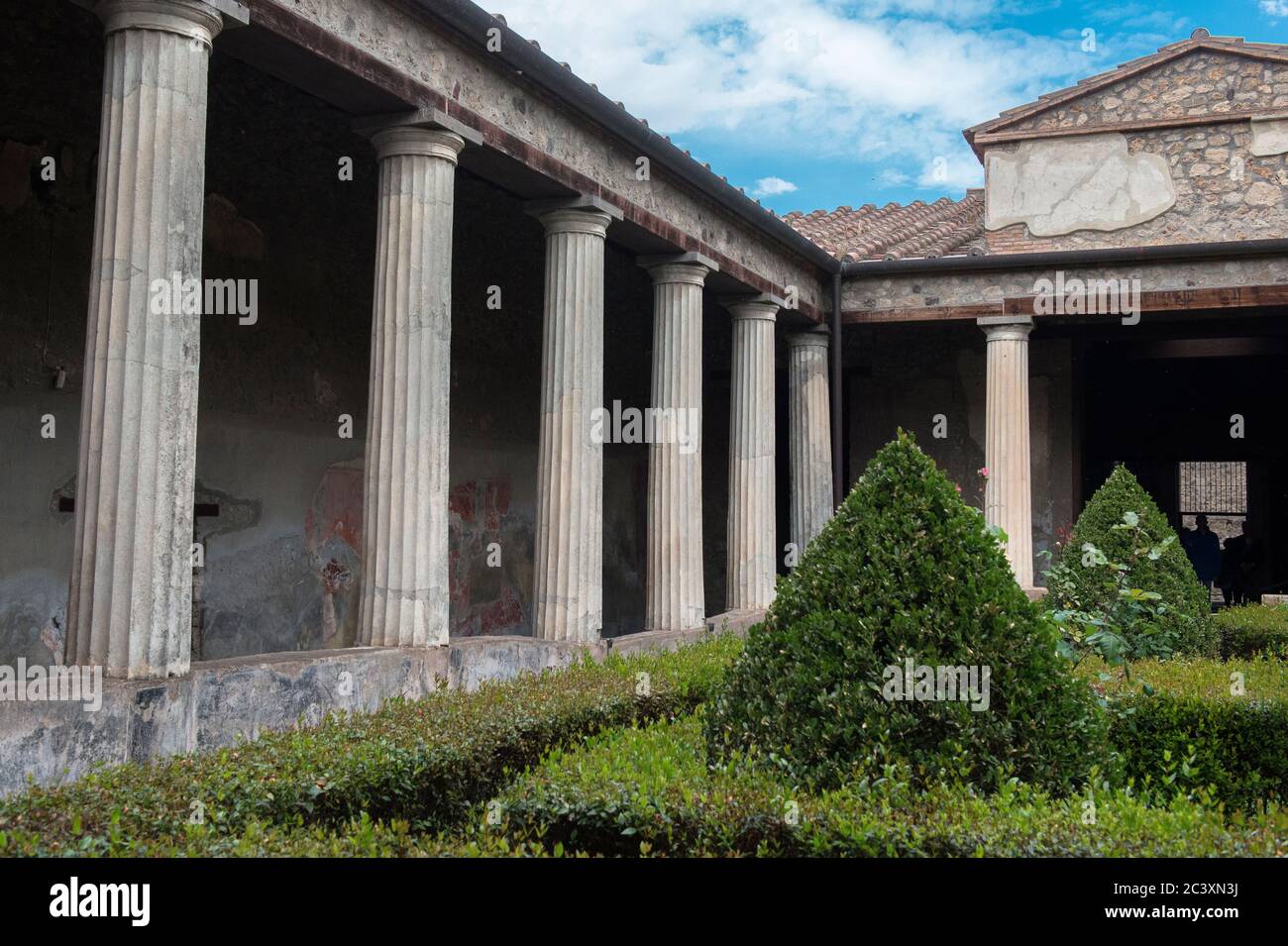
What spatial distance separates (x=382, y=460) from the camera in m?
6.40

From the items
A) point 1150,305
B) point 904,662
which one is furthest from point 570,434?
point 1150,305

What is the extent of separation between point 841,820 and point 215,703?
2.91 m

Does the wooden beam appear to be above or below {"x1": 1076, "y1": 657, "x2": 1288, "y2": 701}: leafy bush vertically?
above

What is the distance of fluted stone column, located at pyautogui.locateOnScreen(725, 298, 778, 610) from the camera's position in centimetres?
1094

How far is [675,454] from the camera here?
31.2 ft

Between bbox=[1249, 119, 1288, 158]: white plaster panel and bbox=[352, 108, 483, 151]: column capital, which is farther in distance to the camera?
bbox=[1249, 119, 1288, 158]: white plaster panel

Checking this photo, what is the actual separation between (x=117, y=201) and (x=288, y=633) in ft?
15.1

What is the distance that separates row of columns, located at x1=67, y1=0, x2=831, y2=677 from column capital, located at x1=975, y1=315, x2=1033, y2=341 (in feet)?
7.52

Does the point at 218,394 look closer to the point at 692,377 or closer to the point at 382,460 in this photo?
the point at 382,460

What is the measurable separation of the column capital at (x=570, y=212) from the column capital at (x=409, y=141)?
156 centimetres

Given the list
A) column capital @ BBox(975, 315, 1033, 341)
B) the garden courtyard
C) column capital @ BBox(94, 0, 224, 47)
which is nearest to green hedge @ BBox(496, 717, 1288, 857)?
the garden courtyard

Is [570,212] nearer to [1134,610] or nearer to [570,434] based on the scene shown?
[570,434]

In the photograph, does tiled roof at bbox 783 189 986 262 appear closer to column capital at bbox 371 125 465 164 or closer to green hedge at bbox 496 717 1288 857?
column capital at bbox 371 125 465 164

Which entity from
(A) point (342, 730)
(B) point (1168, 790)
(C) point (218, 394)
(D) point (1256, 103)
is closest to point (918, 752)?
(B) point (1168, 790)
